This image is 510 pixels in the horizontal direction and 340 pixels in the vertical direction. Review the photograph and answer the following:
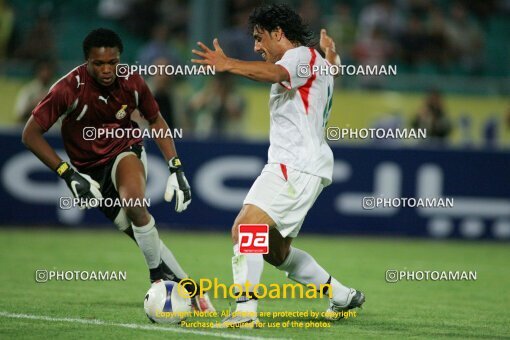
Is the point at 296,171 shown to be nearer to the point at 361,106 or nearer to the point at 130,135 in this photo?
the point at 130,135

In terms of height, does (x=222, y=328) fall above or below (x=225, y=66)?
below

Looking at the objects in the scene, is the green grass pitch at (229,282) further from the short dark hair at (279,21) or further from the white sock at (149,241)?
the short dark hair at (279,21)

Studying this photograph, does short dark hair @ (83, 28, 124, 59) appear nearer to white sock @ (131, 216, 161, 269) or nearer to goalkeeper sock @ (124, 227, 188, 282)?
white sock @ (131, 216, 161, 269)

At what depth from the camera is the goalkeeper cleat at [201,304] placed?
7551 millimetres

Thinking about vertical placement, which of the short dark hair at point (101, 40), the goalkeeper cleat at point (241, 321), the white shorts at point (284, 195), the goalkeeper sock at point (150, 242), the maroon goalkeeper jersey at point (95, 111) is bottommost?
the goalkeeper cleat at point (241, 321)

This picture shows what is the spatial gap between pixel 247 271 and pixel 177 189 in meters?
1.09

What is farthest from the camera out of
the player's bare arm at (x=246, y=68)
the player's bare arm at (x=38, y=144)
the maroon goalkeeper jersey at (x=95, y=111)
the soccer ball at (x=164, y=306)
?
the maroon goalkeeper jersey at (x=95, y=111)

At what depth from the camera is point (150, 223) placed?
7.51 m

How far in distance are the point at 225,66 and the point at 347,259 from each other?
575 centimetres

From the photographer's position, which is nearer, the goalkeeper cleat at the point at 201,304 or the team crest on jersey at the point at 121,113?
the goalkeeper cleat at the point at 201,304

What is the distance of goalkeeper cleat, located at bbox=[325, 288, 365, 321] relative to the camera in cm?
749

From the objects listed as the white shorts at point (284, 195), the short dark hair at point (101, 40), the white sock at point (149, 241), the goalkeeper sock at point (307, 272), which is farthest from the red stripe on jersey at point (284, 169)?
the short dark hair at point (101, 40)

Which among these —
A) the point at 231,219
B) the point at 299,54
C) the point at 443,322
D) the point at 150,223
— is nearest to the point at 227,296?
the point at 150,223

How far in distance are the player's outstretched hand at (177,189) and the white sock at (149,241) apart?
10.1 inches
